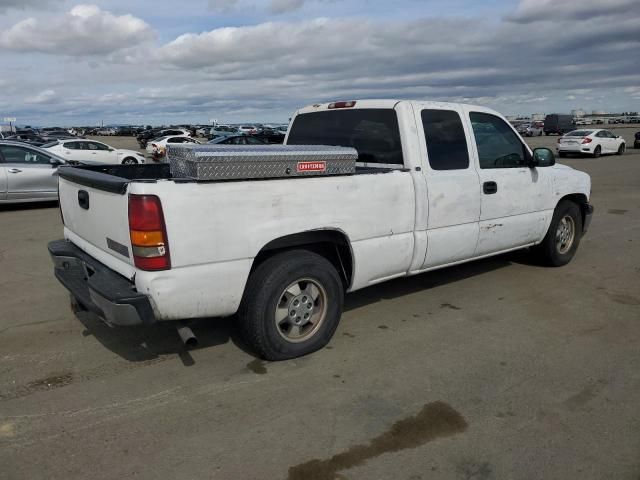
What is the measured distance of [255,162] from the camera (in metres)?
3.47

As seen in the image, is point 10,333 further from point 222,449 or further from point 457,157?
point 457,157

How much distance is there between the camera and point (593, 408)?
332 cm

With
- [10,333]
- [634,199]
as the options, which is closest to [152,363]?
[10,333]

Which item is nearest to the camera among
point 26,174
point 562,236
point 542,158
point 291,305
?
point 291,305

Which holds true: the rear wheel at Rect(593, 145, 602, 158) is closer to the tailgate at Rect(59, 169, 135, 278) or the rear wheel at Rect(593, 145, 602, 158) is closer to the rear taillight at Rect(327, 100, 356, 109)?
the rear taillight at Rect(327, 100, 356, 109)

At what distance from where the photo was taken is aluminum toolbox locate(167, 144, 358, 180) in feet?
10.8

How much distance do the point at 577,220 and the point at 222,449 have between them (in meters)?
5.28

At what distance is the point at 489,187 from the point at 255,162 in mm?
2618

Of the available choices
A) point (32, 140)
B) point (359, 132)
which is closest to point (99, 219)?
point (359, 132)

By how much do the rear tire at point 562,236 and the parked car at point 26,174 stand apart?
9.90 m

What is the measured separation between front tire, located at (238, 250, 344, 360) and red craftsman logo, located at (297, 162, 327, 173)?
0.60 m

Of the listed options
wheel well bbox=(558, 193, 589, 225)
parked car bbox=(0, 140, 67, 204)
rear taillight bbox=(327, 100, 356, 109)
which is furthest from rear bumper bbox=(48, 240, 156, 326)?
parked car bbox=(0, 140, 67, 204)

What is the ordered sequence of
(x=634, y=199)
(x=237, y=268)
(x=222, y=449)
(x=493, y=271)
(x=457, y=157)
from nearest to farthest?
1. (x=222, y=449)
2. (x=237, y=268)
3. (x=457, y=157)
4. (x=493, y=271)
5. (x=634, y=199)

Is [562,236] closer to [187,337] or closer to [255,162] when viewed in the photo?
[255,162]
